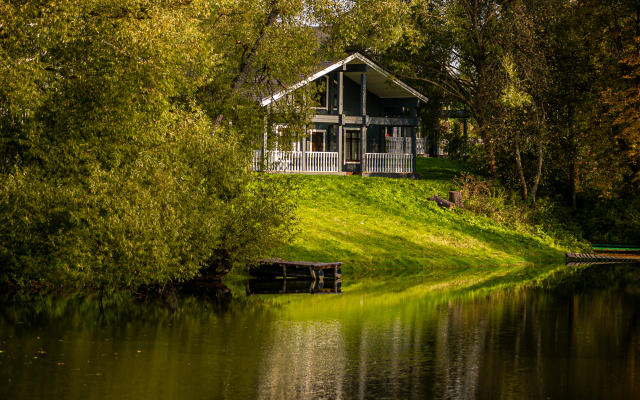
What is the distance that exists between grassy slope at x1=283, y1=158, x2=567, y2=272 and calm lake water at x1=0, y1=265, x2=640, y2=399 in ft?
24.2

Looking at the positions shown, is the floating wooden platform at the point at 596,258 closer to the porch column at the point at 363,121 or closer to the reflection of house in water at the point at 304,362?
the porch column at the point at 363,121

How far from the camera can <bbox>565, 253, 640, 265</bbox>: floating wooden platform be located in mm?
36994

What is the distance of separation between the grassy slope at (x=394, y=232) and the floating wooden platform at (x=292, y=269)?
1.76 metres

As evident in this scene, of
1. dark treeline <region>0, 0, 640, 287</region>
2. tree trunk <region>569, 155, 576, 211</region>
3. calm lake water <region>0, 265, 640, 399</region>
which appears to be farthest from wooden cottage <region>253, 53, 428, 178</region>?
→ calm lake water <region>0, 265, 640, 399</region>

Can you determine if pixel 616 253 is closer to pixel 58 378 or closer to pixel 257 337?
pixel 257 337

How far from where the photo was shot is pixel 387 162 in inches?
1876

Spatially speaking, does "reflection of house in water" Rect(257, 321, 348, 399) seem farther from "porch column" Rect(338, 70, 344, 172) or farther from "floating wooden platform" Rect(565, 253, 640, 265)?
"porch column" Rect(338, 70, 344, 172)

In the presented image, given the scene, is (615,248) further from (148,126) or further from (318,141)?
(148,126)

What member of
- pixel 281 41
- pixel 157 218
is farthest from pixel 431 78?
pixel 157 218

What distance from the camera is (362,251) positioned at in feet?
105

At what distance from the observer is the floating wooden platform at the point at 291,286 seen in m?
24.9

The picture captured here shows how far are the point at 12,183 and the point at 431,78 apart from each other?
3132cm

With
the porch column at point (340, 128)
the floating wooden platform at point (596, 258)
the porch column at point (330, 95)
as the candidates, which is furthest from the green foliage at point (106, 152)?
the porch column at point (330, 95)

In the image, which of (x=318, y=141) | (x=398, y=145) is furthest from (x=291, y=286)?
(x=398, y=145)
